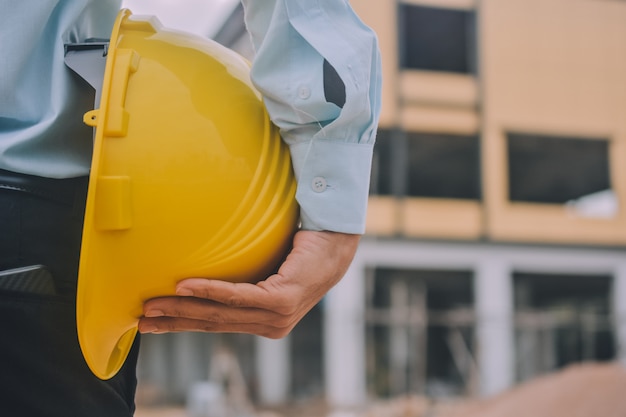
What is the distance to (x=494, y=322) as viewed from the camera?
53.7 ft

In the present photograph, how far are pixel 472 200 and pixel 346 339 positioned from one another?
4381mm

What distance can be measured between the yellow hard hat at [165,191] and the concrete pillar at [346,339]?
14911 mm

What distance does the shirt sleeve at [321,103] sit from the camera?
1.06m

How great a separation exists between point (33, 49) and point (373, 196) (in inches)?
613

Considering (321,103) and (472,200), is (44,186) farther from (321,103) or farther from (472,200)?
(472,200)

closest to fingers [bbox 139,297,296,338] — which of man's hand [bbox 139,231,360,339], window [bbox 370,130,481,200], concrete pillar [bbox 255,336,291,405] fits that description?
man's hand [bbox 139,231,360,339]

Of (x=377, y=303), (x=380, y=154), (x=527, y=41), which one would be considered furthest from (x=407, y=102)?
(x=377, y=303)

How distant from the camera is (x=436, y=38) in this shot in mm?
18047

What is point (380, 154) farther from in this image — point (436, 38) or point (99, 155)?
point (99, 155)

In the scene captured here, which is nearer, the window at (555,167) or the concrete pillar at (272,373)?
the concrete pillar at (272,373)

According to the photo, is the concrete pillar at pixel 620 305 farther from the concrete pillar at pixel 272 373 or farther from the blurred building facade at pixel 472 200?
the concrete pillar at pixel 272 373

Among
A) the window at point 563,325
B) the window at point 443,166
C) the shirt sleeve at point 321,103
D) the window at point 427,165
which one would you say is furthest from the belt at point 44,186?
the window at point 563,325

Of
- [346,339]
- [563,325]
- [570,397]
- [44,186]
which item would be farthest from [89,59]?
[563,325]

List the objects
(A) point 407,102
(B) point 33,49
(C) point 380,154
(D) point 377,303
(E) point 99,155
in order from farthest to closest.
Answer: (D) point 377,303
(C) point 380,154
(A) point 407,102
(B) point 33,49
(E) point 99,155
